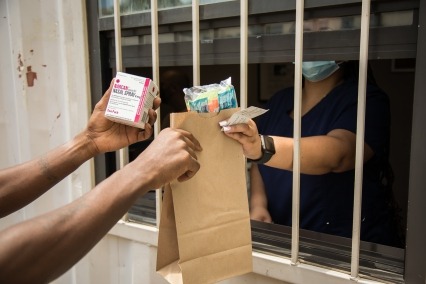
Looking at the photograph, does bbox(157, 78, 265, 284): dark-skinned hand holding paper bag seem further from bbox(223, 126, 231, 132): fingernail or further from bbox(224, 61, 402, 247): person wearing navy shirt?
bbox(224, 61, 402, 247): person wearing navy shirt

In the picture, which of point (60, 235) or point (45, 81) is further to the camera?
point (45, 81)

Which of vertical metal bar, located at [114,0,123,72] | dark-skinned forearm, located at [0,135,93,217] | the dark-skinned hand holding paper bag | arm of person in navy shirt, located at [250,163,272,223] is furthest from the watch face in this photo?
vertical metal bar, located at [114,0,123,72]

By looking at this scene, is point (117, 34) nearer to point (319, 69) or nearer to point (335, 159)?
point (319, 69)

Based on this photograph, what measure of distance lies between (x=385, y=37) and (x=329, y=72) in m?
0.29

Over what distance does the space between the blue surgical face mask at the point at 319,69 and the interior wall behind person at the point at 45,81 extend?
2.46ft

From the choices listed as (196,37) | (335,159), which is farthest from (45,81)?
(335,159)

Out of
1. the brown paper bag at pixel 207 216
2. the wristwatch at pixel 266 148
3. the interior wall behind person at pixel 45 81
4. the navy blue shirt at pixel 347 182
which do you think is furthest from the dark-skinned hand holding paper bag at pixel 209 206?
the interior wall behind person at pixel 45 81

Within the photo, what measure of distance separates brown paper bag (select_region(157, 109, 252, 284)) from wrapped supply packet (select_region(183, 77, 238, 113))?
0.05 feet

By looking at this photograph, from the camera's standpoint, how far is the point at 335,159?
3.56 ft

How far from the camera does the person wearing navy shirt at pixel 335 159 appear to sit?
1.07 meters

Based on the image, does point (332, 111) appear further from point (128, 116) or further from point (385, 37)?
point (128, 116)

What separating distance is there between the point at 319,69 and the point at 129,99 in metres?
0.59

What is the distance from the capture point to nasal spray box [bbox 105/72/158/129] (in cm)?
83

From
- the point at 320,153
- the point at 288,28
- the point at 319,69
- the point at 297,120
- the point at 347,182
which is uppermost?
the point at 288,28
